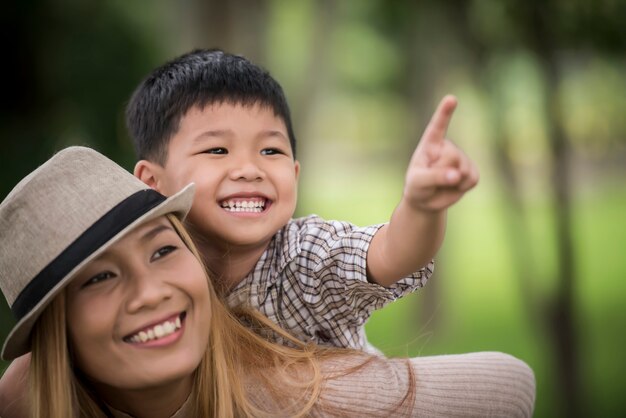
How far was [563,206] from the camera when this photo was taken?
5777mm

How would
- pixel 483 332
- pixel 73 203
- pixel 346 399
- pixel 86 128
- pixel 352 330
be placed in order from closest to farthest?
pixel 73 203 < pixel 346 399 < pixel 352 330 < pixel 86 128 < pixel 483 332

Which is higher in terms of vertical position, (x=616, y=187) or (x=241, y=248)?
(x=241, y=248)

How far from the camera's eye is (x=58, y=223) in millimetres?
1802

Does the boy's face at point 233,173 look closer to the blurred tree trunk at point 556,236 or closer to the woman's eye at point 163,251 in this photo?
the woman's eye at point 163,251

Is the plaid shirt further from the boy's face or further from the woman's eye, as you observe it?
the woman's eye

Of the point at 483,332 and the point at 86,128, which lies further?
the point at 483,332

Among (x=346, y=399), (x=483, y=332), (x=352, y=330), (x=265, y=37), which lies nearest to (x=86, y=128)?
(x=265, y=37)

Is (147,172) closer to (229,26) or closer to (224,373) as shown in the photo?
(224,373)

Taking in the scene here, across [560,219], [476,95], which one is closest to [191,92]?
[560,219]

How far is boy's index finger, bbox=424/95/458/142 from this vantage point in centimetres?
174

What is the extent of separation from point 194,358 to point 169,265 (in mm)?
222

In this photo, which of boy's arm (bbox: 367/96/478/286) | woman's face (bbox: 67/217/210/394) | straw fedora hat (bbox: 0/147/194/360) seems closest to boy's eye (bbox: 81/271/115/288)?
woman's face (bbox: 67/217/210/394)

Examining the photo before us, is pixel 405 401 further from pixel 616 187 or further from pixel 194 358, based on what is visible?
pixel 616 187

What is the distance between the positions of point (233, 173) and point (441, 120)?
2.62 ft
